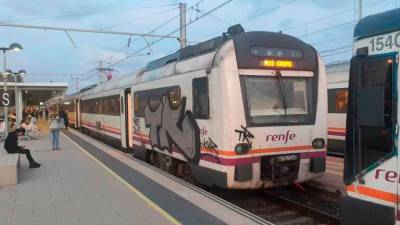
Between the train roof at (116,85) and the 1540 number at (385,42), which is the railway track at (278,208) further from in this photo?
the train roof at (116,85)

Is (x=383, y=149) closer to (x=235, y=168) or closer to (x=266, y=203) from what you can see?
(x=235, y=168)

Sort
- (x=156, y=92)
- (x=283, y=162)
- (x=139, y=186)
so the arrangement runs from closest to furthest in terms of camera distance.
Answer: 1. (x=283, y=162)
2. (x=139, y=186)
3. (x=156, y=92)

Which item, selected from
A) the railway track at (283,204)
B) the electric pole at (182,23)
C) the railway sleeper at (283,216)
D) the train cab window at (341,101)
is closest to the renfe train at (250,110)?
the railway track at (283,204)

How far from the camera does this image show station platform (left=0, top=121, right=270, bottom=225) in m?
7.30

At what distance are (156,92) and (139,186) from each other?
321cm

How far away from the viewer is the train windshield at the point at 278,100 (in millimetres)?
9008

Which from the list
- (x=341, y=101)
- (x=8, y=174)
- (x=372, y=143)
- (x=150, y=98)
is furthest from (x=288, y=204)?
(x=341, y=101)

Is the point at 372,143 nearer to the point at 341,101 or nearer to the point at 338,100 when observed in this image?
the point at 341,101

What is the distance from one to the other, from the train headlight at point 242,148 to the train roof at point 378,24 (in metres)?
3.72

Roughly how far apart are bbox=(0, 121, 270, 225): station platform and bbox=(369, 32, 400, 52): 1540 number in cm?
299

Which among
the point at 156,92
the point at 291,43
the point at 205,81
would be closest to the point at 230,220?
the point at 205,81

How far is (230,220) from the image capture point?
709 centimetres

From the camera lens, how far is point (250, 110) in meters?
8.95

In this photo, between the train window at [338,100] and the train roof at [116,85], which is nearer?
the train window at [338,100]
